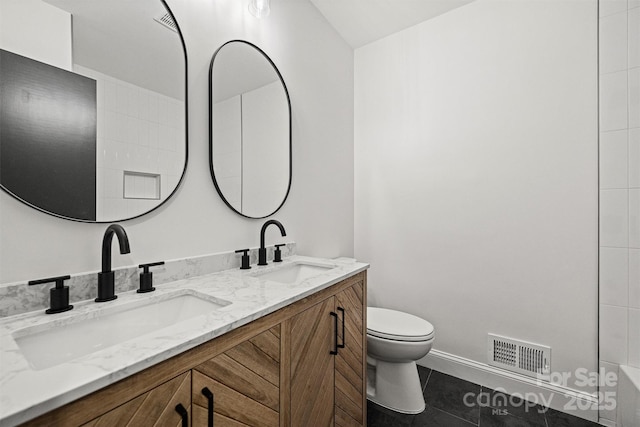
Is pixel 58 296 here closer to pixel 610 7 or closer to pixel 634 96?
pixel 634 96

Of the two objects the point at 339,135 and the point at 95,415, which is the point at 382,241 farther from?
the point at 95,415

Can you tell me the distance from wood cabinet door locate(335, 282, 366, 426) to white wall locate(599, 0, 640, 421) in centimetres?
134

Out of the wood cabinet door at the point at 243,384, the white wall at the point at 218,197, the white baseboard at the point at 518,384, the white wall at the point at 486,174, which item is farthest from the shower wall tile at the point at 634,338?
the wood cabinet door at the point at 243,384

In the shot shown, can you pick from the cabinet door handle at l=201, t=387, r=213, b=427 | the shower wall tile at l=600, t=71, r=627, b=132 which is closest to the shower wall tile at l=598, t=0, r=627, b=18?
the shower wall tile at l=600, t=71, r=627, b=132

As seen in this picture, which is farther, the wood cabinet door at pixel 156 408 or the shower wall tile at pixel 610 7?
the shower wall tile at pixel 610 7

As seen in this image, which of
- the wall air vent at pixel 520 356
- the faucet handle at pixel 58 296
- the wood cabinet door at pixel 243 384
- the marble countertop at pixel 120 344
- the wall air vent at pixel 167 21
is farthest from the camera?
the wall air vent at pixel 520 356

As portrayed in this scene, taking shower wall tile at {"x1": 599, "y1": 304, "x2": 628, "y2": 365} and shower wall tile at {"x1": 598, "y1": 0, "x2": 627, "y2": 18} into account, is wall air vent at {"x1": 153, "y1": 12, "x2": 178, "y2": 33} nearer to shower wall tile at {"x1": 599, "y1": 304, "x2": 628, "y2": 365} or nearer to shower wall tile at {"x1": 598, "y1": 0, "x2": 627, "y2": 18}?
shower wall tile at {"x1": 598, "y1": 0, "x2": 627, "y2": 18}

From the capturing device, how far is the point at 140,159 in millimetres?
1090

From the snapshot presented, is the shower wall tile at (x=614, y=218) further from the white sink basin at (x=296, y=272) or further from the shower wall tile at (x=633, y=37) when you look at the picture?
the white sink basin at (x=296, y=272)

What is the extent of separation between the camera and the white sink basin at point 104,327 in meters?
0.70

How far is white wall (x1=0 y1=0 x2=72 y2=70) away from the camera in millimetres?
807

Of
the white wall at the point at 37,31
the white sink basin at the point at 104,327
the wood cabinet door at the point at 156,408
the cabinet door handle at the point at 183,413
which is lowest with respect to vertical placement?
the cabinet door handle at the point at 183,413

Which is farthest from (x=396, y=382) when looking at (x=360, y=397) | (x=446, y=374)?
(x=446, y=374)

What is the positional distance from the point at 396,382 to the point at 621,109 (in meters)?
1.93
